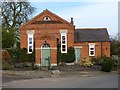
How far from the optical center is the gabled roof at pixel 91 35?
48.0m

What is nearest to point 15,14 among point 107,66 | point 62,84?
point 107,66

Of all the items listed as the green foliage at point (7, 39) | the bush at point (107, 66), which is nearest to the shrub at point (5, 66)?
the bush at point (107, 66)

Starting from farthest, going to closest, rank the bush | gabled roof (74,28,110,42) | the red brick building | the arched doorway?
gabled roof (74,28,110,42) < the red brick building < the arched doorway < the bush

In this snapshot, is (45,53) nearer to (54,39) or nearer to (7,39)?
(54,39)

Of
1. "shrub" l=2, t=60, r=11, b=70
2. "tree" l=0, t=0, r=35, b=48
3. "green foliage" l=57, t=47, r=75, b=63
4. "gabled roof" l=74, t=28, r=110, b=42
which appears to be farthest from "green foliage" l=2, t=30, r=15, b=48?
"shrub" l=2, t=60, r=11, b=70

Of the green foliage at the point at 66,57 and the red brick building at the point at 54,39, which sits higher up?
the red brick building at the point at 54,39

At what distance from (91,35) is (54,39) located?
285 inches

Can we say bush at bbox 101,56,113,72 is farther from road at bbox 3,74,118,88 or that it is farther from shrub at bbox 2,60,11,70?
road at bbox 3,74,118,88

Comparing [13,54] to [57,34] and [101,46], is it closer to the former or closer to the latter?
[57,34]

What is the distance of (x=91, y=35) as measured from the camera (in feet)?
162

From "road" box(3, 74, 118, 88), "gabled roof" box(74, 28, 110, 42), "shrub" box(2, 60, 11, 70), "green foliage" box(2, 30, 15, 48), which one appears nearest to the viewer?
"road" box(3, 74, 118, 88)

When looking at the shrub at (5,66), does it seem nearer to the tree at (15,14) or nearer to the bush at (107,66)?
the bush at (107,66)

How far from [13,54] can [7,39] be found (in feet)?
34.2

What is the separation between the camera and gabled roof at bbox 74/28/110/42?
48.0 meters
